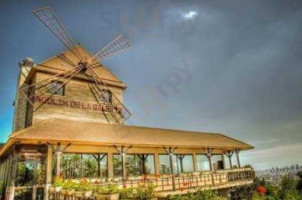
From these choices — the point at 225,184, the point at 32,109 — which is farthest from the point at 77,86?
the point at 225,184

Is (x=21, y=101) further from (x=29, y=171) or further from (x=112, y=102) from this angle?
(x=29, y=171)

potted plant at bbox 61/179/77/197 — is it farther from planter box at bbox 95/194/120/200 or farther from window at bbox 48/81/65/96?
window at bbox 48/81/65/96

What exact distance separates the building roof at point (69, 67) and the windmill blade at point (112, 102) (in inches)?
30.4

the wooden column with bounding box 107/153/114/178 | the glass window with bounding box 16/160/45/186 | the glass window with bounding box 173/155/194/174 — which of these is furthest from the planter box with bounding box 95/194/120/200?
the glass window with bounding box 173/155/194/174

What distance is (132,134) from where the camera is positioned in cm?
2058

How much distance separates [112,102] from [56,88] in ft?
18.9

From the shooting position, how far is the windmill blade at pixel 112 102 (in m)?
23.4

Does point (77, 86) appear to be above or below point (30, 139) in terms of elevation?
above

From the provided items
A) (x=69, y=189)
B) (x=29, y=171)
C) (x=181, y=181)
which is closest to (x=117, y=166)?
(x=181, y=181)

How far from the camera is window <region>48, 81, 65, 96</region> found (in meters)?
20.3

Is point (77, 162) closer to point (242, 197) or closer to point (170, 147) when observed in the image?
point (170, 147)

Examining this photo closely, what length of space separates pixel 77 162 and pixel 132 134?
4.80 meters

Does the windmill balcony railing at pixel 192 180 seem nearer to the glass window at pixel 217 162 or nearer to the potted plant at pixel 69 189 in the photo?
the potted plant at pixel 69 189

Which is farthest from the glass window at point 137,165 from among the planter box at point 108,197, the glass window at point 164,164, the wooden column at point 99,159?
the planter box at point 108,197
